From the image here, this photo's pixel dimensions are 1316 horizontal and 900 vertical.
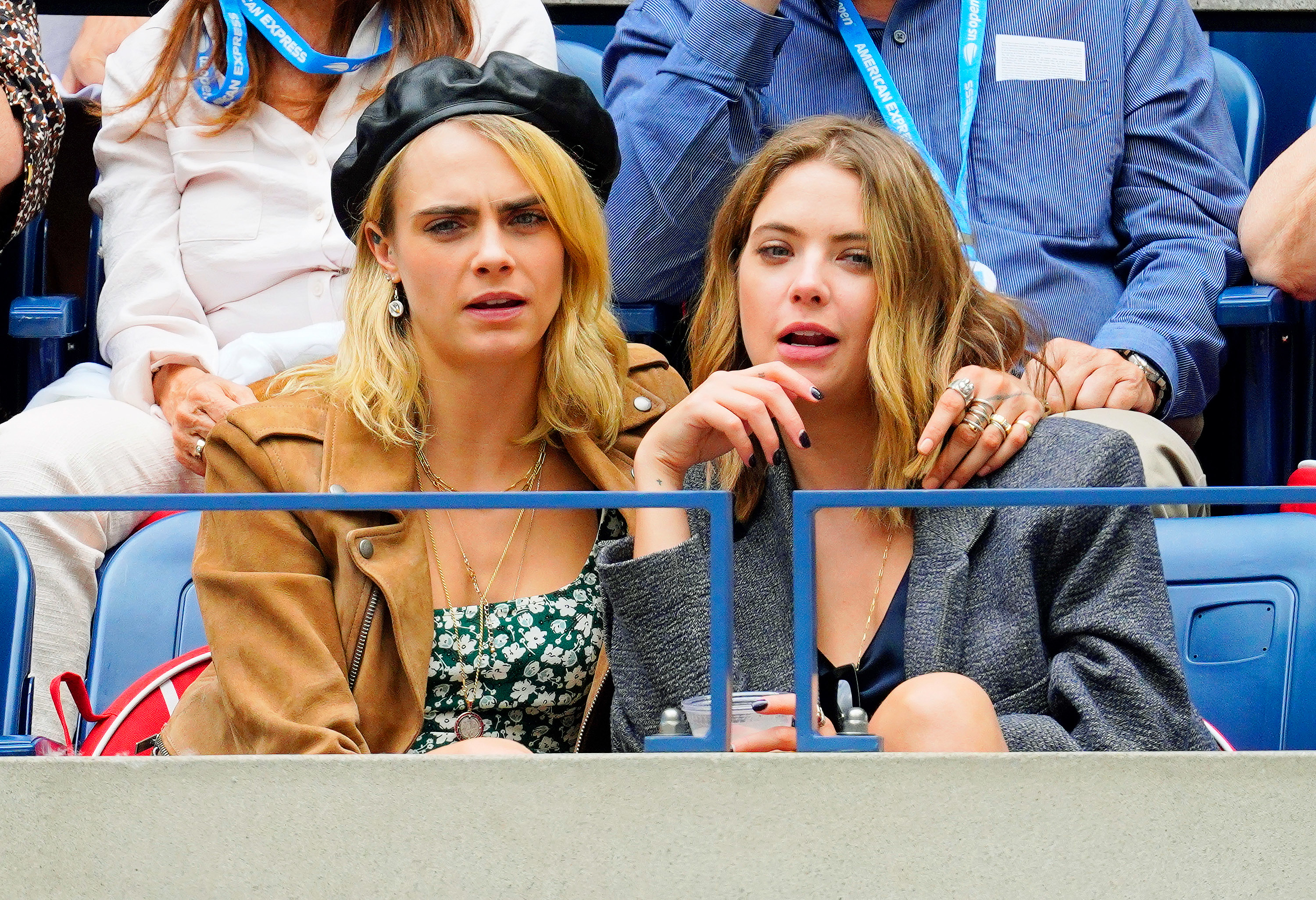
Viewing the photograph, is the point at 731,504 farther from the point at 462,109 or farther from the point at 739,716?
the point at 462,109

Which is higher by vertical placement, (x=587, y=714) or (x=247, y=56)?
(x=247, y=56)

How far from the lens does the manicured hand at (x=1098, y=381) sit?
2.49 metres

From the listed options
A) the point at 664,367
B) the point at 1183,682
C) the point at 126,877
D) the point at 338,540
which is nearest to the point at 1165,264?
the point at 664,367

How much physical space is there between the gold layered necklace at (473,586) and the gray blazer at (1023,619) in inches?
6.2

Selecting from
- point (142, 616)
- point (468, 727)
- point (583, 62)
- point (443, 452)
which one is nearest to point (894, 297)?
point (443, 452)

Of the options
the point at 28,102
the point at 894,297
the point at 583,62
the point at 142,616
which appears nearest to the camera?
the point at 894,297

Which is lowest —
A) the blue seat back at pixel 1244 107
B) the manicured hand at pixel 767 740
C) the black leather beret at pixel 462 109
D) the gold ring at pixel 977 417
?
the manicured hand at pixel 767 740

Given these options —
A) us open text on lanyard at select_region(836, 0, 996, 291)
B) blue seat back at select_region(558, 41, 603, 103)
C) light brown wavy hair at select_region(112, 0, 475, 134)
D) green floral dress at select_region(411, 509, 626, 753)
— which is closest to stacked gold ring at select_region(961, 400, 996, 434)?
green floral dress at select_region(411, 509, 626, 753)

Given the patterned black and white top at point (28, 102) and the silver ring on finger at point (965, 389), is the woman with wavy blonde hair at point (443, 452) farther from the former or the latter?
the patterned black and white top at point (28, 102)

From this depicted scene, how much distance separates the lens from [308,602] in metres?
1.82

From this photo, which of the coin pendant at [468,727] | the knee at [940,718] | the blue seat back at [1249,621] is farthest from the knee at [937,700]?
the blue seat back at [1249,621]

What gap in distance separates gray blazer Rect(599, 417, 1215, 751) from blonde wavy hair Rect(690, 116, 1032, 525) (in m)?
0.15

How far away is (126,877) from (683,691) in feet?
2.09

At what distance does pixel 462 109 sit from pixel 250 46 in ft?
2.78
